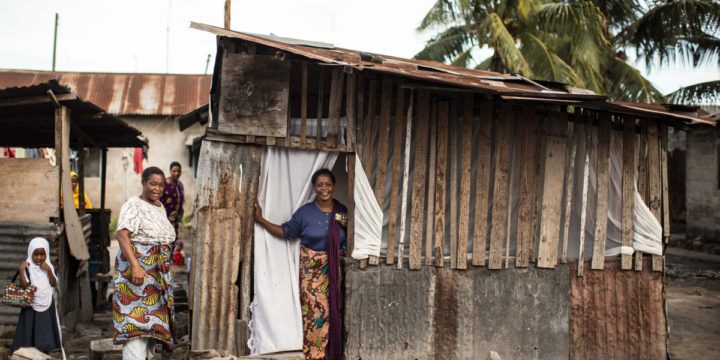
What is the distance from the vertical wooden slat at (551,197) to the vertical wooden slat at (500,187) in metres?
0.37

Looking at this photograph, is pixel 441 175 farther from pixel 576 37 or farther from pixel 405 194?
pixel 576 37

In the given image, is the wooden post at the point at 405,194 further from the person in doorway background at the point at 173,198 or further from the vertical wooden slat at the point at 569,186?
the person in doorway background at the point at 173,198

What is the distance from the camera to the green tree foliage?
15.8m

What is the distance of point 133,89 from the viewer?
67.4ft

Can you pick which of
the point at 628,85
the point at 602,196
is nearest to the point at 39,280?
the point at 602,196

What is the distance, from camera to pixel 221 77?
20.0ft

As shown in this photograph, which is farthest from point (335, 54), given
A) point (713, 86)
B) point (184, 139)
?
point (184, 139)

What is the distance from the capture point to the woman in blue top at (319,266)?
625cm

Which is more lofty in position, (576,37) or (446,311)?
(576,37)

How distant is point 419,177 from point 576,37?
11846mm

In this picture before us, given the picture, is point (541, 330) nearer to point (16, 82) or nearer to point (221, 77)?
point (221, 77)

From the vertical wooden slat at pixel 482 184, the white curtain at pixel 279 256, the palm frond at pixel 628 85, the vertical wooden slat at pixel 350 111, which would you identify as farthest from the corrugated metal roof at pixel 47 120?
the palm frond at pixel 628 85

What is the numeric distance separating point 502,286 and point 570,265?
0.67 meters

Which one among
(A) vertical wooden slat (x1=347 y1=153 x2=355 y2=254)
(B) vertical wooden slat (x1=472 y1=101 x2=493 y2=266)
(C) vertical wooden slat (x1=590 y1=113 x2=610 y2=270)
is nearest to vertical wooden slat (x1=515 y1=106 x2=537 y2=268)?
(B) vertical wooden slat (x1=472 y1=101 x2=493 y2=266)
